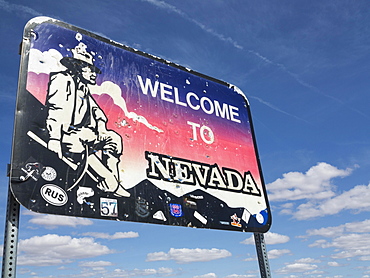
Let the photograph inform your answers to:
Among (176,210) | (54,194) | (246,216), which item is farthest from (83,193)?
(246,216)

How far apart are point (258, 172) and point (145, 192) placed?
5.26ft

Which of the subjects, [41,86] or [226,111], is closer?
[41,86]

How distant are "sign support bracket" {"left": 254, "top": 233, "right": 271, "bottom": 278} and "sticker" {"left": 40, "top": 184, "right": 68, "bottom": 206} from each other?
6.73 feet

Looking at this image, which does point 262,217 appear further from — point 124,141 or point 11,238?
point 11,238

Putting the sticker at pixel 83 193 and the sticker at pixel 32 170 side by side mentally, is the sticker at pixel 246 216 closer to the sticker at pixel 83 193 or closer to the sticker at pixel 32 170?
the sticker at pixel 83 193

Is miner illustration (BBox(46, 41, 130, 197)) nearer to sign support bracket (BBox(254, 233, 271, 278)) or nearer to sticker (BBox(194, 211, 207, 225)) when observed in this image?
sticker (BBox(194, 211, 207, 225))

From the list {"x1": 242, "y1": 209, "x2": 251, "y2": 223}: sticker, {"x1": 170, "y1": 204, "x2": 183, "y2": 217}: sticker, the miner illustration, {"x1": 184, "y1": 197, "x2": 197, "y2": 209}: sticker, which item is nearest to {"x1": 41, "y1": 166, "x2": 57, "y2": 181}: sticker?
the miner illustration

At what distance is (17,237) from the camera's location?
2.26 metres

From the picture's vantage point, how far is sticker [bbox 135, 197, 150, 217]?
2799mm

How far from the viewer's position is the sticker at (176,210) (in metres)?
3.01

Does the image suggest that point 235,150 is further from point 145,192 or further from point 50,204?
point 50,204

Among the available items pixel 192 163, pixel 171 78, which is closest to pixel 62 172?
pixel 192 163

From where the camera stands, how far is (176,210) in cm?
304

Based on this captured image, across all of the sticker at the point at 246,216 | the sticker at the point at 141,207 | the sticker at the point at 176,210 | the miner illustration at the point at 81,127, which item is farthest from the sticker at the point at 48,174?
the sticker at the point at 246,216
